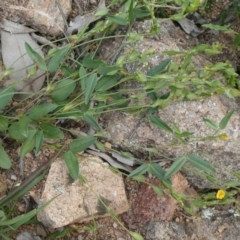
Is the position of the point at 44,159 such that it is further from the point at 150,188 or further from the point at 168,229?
the point at 168,229

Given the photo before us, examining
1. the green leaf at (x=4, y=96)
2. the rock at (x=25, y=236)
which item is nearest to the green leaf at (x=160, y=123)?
the green leaf at (x=4, y=96)

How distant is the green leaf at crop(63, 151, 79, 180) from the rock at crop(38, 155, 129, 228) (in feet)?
0.39

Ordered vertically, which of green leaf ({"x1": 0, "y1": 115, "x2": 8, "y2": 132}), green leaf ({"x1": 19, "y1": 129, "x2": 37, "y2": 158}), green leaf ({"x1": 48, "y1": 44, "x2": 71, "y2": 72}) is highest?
green leaf ({"x1": 48, "y1": 44, "x2": 71, "y2": 72})

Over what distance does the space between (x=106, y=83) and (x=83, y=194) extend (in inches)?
18.6

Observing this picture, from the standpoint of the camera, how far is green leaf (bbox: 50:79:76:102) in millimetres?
2062

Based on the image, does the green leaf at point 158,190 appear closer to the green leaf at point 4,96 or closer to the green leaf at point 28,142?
the green leaf at point 28,142

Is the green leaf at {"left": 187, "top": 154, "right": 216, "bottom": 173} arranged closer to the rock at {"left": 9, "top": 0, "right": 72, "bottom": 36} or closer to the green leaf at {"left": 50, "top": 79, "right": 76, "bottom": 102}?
the green leaf at {"left": 50, "top": 79, "right": 76, "bottom": 102}

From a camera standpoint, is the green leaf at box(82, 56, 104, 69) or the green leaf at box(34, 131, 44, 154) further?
the green leaf at box(82, 56, 104, 69)

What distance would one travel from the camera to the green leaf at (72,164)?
6.60 feet

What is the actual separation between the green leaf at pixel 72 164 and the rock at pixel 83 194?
0.12 meters

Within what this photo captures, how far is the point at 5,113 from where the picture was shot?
2146 millimetres

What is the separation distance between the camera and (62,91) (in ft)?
6.78

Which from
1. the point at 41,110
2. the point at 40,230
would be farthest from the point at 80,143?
the point at 40,230

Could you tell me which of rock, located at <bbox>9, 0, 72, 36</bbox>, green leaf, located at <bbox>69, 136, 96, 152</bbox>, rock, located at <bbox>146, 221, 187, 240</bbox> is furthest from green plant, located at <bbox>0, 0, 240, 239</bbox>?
rock, located at <bbox>146, 221, 187, 240</bbox>
